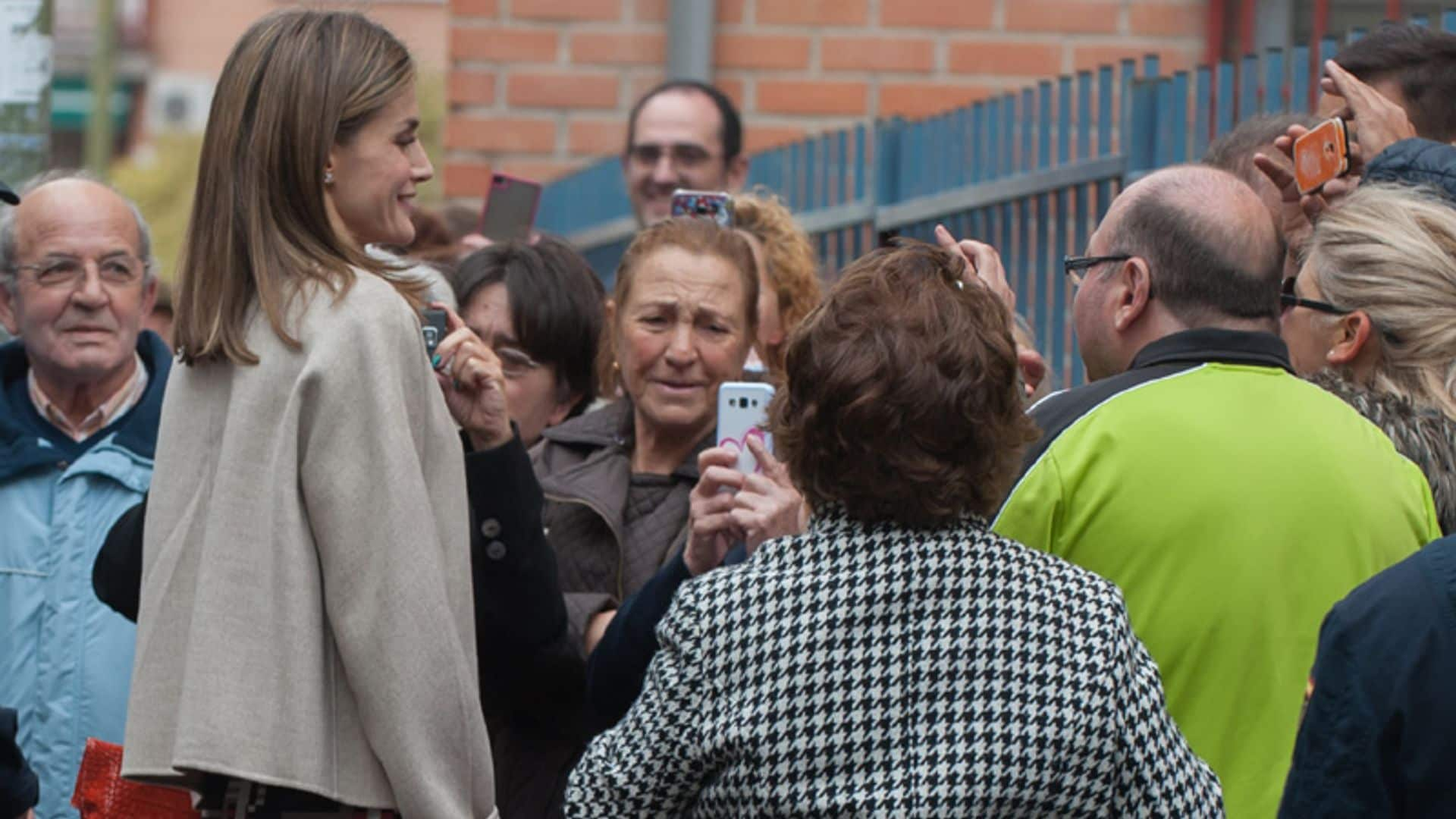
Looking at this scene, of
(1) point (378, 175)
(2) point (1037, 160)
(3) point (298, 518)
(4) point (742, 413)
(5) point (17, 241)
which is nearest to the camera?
(3) point (298, 518)

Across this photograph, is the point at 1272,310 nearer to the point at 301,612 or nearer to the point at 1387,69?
the point at 1387,69

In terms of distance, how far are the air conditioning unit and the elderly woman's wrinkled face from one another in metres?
16.3

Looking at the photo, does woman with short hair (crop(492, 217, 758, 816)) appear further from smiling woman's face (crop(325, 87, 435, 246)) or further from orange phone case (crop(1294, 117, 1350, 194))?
orange phone case (crop(1294, 117, 1350, 194))

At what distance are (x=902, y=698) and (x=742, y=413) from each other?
3.08 ft

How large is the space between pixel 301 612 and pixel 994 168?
301cm

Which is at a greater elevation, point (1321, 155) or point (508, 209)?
point (1321, 155)

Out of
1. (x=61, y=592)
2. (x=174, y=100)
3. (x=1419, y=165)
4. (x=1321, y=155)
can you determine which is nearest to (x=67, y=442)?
(x=61, y=592)

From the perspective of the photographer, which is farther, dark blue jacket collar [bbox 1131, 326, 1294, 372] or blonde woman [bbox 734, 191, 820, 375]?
blonde woman [bbox 734, 191, 820, 375]

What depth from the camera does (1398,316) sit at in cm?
342

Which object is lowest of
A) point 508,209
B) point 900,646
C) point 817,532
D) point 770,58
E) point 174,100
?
point 174,100

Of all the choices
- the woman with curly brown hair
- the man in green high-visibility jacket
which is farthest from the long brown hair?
the man in green high-visibility jacket

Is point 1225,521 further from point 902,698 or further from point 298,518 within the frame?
point 298,518

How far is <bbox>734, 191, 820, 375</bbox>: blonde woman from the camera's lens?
4895 mm

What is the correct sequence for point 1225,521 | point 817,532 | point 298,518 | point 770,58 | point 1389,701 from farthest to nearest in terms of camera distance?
point 770,58, point 1225,521, point 298,518, point 817,532, point 1389,701
